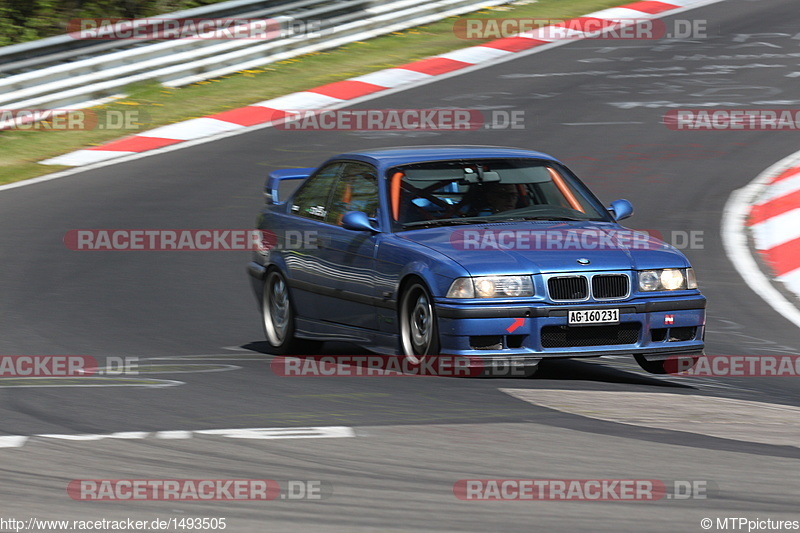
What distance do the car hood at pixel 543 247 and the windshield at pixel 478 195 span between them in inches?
6.4

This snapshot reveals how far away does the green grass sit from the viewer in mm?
17234

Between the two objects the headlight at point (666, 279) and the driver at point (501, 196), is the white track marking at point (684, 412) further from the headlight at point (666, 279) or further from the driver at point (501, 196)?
the driver at point (501, 196)

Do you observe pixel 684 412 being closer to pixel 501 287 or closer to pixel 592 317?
pixel 592 317

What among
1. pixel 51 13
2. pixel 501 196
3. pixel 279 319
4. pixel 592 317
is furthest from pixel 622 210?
pixel 51 13

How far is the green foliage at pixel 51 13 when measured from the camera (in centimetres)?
2359

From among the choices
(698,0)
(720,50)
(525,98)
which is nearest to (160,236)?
(525,98)

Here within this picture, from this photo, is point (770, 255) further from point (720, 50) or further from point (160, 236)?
point (720, 50)

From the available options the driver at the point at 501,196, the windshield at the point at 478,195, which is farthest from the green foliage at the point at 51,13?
the driver at the point at 501,196

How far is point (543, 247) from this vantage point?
8.29 m

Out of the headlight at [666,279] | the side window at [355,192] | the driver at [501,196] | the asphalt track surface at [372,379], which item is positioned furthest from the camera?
the side window at [355,192]

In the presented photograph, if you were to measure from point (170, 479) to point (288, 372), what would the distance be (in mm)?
3073

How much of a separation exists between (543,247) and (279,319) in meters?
2.35

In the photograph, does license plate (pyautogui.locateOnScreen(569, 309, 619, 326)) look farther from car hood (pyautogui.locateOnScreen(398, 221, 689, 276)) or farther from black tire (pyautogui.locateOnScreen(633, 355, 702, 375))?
black tire (pyautogui.locateOnScreen(633, 355, 702, 375))

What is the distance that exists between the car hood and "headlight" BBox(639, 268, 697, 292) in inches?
1.4
